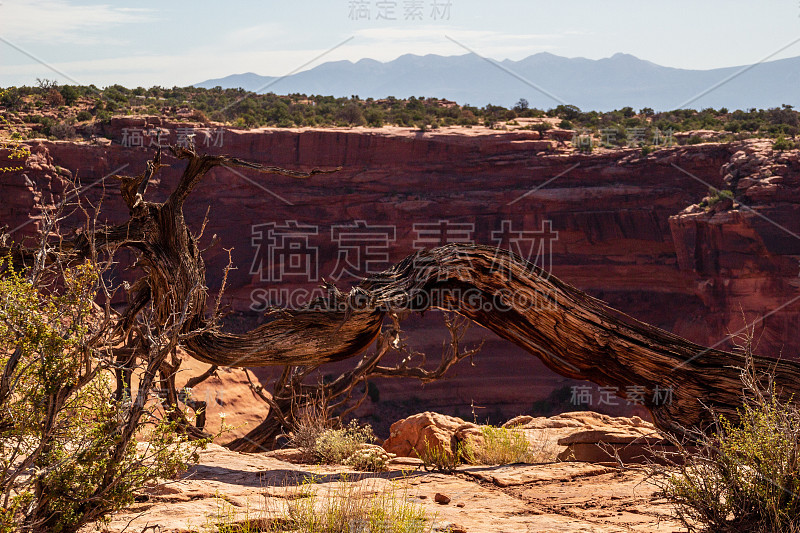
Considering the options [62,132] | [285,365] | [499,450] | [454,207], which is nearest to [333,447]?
[285,365]

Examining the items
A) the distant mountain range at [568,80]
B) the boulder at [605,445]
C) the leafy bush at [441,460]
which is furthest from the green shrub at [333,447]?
the distant mountain range at [568,80]

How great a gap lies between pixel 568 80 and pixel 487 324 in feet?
535

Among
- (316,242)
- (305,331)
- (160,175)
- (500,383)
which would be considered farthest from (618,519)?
(160,175)

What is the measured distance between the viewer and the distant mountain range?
128750 mm

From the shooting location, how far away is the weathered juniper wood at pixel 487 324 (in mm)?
4855

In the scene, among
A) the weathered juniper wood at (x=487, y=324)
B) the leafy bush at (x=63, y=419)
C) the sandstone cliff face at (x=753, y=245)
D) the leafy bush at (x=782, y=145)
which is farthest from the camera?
the leafy bush at (x=782, y=145)

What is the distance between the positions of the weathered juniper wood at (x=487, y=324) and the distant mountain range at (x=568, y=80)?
412ft

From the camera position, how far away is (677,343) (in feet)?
16.6

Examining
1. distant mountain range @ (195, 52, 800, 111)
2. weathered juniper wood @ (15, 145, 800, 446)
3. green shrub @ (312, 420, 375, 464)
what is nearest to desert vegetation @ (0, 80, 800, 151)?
weathered juniper wood @ (15, 145, 800, 446)

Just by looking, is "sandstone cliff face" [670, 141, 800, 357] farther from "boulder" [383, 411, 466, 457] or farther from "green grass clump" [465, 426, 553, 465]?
"green grass clump" [465, 426, 553, 465]

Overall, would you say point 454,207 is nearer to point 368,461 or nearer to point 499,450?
point 499,450

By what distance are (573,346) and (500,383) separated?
23846 mm

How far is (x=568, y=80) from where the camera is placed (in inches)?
6152

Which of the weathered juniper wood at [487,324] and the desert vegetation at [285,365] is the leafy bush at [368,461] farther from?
the weathered juniper wood at [487,324]
